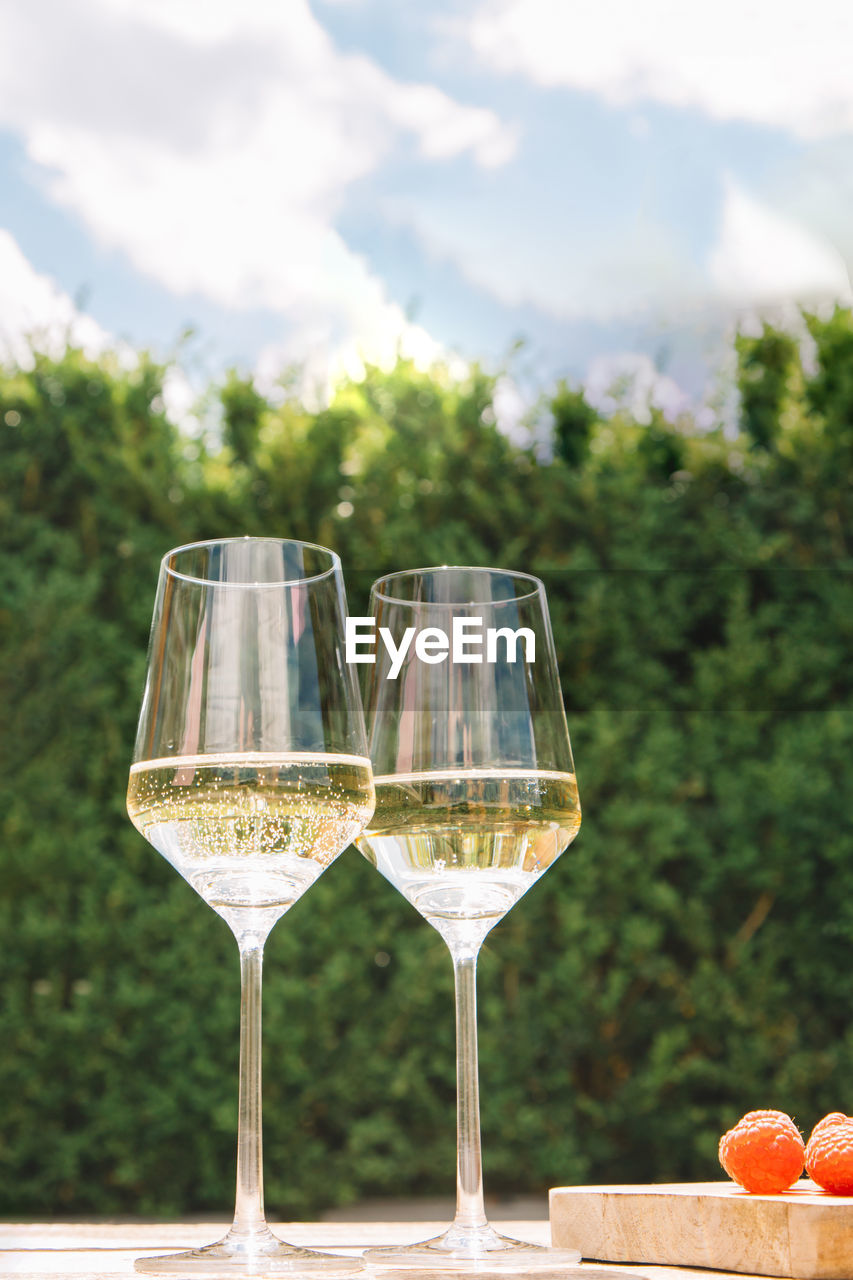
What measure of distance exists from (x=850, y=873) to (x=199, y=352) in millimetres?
2060

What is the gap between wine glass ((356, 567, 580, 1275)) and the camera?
73 centimetres

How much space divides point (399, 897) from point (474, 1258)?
6.84 feet

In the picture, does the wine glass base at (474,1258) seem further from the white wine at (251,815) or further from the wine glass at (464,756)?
the white wine at (251,815)

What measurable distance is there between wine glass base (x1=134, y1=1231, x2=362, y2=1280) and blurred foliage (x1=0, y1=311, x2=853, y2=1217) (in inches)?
81.7

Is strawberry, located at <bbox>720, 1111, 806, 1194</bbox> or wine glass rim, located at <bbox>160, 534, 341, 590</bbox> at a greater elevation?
wine glass rim, located at <bbox>160, 534, 341, 590</bbox>

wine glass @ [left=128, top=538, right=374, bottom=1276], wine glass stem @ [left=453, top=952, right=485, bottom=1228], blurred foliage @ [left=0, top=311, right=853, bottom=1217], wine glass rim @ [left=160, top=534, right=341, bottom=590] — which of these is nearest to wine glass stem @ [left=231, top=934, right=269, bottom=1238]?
wine glass @ [left=128, top=538, right=374, bottom=1276]

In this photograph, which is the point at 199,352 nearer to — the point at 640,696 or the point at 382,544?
the point at 382,544

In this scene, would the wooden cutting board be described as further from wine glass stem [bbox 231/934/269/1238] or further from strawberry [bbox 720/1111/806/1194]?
wine glass stem [bbox 231/934/269/1238]

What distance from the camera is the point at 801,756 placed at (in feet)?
9.13

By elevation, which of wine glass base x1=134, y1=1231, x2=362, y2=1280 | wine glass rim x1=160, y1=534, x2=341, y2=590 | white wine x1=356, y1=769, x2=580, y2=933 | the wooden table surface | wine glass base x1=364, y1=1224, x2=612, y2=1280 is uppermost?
wine glass rim x1=160, y1=534, x2=341, y2=590

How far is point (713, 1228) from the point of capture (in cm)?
62

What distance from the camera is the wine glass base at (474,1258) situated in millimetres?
571

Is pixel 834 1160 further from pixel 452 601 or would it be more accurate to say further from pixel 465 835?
pixel 452 601

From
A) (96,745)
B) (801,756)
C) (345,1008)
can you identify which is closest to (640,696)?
(801,756)
